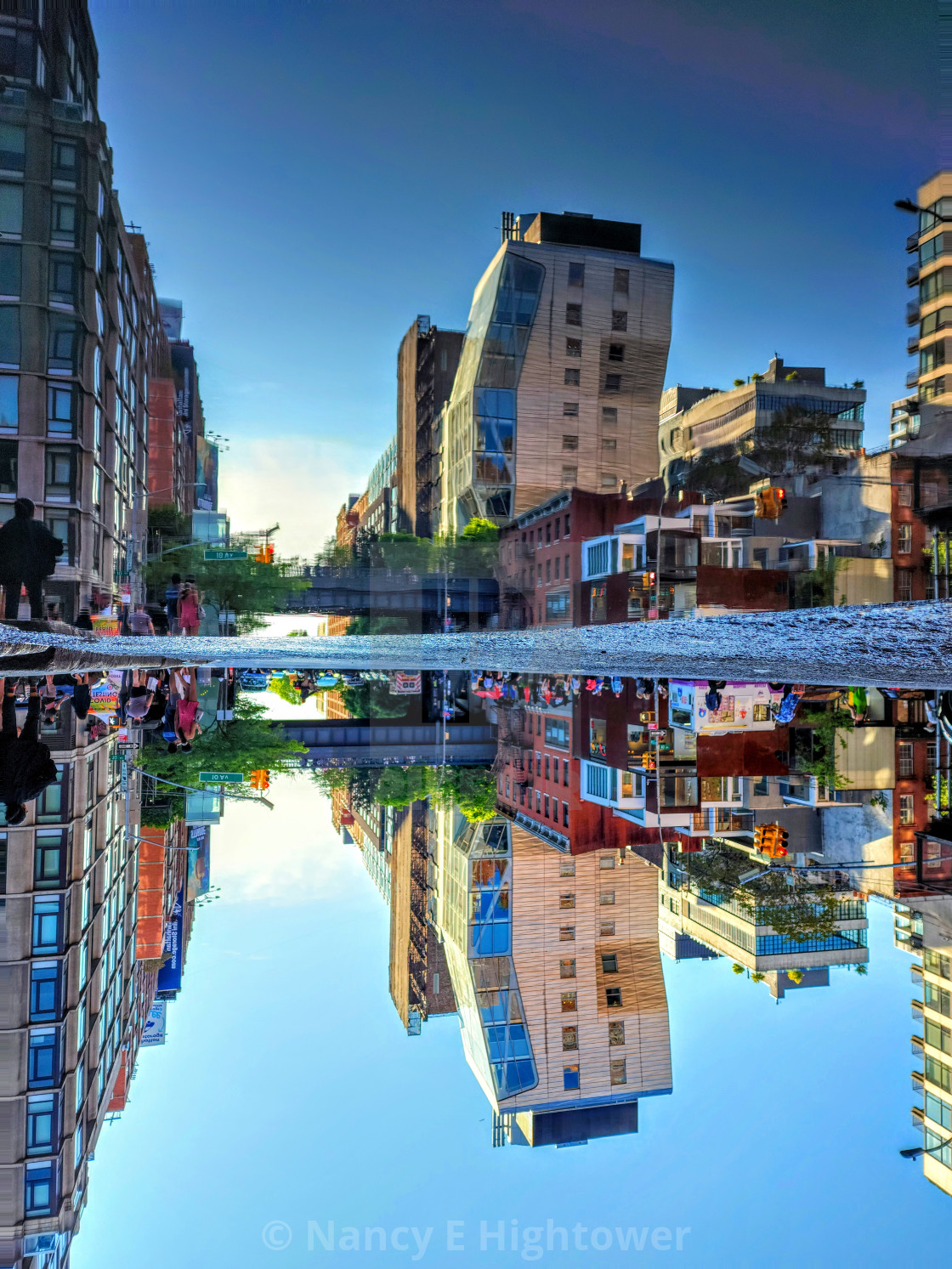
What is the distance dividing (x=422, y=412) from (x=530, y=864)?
2006 inches

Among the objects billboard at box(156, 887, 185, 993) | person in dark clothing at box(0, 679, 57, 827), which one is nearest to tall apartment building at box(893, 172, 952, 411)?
person in dark clothing at box(0, 679, 57, 827)

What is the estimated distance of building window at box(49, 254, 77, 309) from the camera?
28.3 m

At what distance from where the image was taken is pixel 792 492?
30.9 m

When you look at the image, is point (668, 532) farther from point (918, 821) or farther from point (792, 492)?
point (918, 821)

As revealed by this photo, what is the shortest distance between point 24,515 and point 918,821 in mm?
24056

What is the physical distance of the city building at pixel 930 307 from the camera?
2803cm

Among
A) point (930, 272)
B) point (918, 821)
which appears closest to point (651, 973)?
point (918, 821)

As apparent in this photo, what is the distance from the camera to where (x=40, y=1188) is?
650 inches

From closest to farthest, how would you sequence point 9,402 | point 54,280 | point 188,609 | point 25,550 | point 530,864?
1. point 25,550
2. point 530,864
3. point 188,609
4. point 9,402
5. point 54,280

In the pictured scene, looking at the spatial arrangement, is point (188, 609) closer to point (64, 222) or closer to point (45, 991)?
point (45, 991)

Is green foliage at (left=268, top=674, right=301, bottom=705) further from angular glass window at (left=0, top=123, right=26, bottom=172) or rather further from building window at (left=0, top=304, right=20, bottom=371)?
angular glass window at (left=0, top=123, right=26, bottom=172)

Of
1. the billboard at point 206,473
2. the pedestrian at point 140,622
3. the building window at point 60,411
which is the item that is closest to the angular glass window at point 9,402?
the building window at point 60,411

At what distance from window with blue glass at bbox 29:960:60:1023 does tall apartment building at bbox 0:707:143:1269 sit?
0.02 metres

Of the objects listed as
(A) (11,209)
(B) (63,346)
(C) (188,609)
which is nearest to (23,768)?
(C) (188,609)
